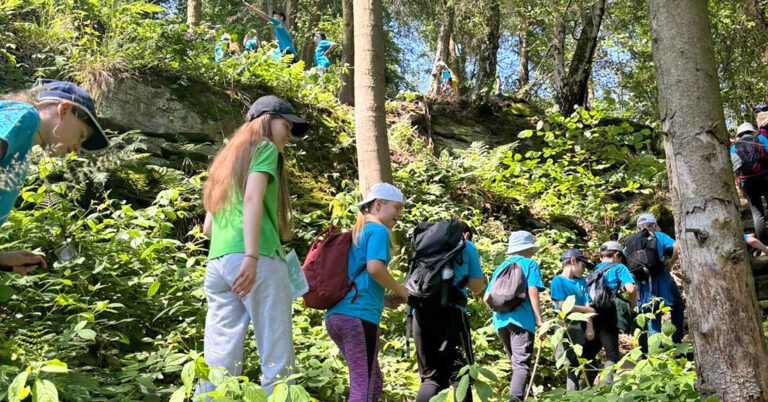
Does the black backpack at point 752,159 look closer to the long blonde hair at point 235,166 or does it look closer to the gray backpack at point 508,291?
the gray backpack at point 508,291

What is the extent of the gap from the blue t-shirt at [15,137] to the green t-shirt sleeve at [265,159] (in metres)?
1.15

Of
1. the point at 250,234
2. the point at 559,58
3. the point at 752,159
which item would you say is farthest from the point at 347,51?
the point at 250,234

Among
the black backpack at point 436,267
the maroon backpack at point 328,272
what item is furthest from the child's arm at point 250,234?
the black backpack at point 436,267

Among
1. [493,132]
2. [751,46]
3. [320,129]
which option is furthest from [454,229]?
[751,46]

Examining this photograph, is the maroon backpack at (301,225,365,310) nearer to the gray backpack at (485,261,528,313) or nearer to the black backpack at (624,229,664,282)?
the gray backpack at (485,261,528,313)

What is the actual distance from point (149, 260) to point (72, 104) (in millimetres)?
3066

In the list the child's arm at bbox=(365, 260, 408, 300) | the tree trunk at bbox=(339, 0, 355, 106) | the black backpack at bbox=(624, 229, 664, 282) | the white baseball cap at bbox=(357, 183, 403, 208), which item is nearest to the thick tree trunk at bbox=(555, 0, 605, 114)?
the tree trunk at bbox=(339, 0, 355, 106)

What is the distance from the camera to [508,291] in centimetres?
576

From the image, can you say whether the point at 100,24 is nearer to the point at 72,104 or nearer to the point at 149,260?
the point at 149,260

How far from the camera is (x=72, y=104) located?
2926 mm

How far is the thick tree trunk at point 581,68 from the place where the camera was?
1373 cm

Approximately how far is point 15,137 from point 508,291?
414 cm

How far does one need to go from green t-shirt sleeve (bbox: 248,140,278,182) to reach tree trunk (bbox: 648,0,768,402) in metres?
2.30

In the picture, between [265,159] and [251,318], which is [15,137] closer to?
[265,159]
